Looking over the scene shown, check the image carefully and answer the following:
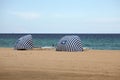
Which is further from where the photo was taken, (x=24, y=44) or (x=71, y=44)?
(x=24, y=44)

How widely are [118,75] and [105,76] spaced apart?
320 millimetres

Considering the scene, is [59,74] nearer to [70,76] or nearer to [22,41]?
[70,76]

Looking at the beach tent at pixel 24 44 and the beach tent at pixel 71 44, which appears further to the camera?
the beach tent at pixel 24 44

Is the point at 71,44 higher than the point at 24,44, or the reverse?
the point at 71,44

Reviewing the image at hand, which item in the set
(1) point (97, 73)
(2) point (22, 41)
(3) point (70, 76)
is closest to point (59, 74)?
(3) point (70, 76)

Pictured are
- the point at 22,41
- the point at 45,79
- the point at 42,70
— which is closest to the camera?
the point at 45,79

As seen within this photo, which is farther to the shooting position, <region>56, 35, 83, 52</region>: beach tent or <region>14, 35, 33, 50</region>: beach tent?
<region>14, 35, 33, 50</region>: beach tent

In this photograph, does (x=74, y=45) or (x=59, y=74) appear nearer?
(x=59, y=74)

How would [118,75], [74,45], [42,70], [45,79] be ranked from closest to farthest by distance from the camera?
[45,79] → [118,75] → [42,70] → [74,45]

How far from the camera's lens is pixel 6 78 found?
7.11m

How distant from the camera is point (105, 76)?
24.3 ft

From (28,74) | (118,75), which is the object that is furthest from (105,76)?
(28,74)

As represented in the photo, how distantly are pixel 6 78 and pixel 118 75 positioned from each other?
8.03ft

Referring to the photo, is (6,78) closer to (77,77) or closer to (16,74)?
(16,74)
